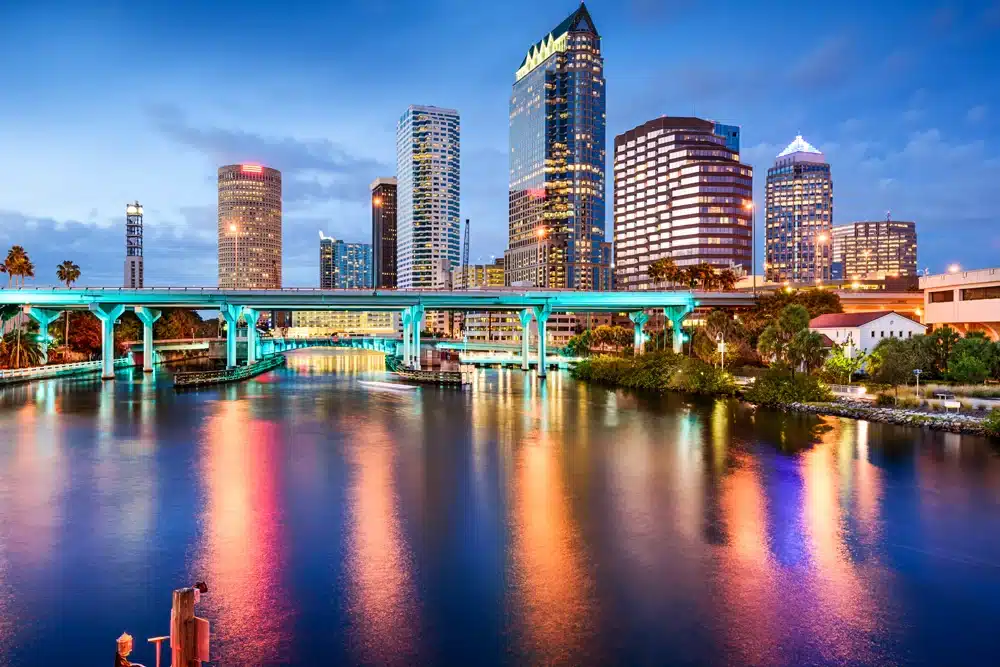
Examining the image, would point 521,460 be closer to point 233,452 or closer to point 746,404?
point 233,452

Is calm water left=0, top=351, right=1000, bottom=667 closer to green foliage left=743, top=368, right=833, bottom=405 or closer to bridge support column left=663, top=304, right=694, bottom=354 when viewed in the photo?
green foliage left=743, top=368, right=833, bottom=405

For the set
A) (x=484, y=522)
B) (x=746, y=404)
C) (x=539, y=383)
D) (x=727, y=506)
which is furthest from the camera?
(x=539, y=383)

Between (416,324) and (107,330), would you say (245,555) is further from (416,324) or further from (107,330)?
(107,330)

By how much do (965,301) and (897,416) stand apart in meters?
50.0

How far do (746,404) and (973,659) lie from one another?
5064cm

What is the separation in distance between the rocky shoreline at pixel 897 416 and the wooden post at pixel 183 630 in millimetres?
48235

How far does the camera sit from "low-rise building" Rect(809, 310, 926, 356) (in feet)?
259

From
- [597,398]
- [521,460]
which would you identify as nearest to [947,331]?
[597,398]

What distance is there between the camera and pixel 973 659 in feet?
47.2

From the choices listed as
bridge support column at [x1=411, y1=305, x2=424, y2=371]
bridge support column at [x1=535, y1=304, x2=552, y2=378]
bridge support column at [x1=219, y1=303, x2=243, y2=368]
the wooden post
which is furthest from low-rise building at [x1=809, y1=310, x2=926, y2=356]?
bridge support column at [x1=219, y1=303, x2=243, y2=368]

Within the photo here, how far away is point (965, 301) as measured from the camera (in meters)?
86.2

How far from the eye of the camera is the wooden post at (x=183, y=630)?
9.46 metres

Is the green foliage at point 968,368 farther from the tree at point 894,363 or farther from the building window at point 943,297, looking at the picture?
the building window at point 943,297

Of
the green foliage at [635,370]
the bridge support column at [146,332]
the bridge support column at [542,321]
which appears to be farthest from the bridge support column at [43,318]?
the green foliage at [635,370]
